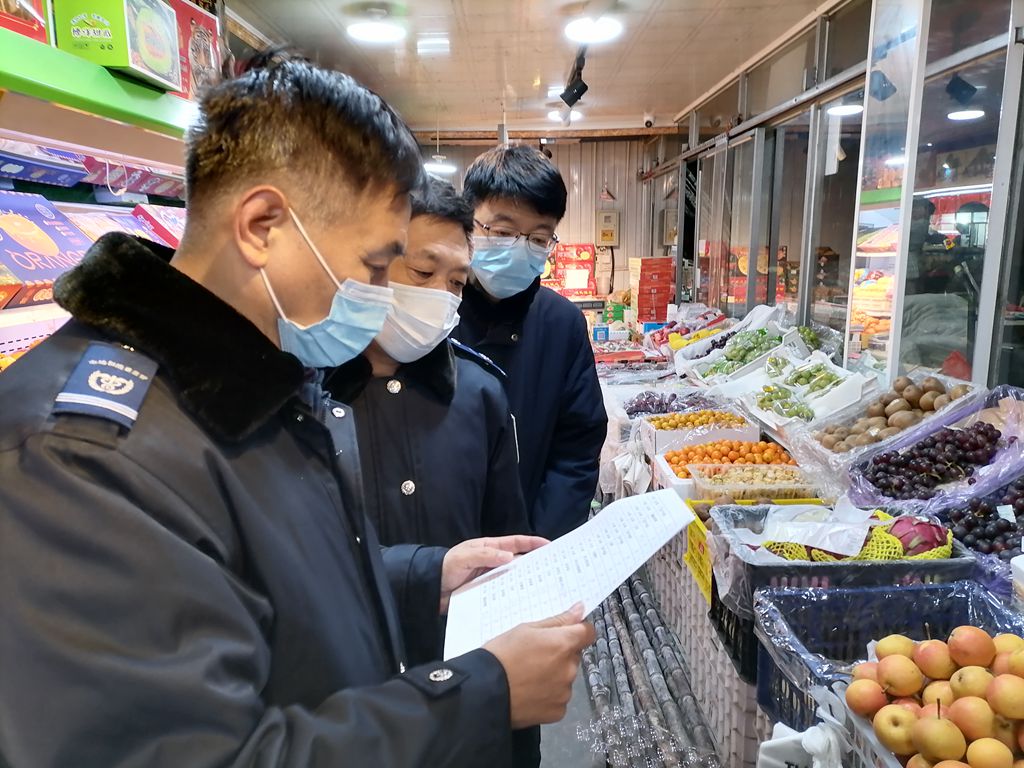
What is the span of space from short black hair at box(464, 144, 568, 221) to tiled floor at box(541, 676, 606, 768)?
2039mm

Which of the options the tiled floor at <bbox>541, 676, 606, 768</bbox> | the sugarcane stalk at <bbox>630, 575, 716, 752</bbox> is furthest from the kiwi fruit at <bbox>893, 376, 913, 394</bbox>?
the tiled floor at <bbox>541, 676, 606, 768</bbox>

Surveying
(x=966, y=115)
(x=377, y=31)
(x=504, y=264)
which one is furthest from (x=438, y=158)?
(x=504, y=264)

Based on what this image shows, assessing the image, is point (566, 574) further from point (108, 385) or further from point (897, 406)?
point (897, 406)

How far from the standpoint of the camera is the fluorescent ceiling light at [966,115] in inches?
114

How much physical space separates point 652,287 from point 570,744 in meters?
6.43

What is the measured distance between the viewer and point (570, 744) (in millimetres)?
2570

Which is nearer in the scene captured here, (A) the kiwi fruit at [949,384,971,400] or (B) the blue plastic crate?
(B) the blue plastic crate

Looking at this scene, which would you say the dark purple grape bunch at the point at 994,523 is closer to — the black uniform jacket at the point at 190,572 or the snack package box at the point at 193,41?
the black uniform jacket at the point at 190,572

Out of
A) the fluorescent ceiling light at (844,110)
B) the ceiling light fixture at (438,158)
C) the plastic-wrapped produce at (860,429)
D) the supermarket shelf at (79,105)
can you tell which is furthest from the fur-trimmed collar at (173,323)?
the ceiling light fixture at (438,158)

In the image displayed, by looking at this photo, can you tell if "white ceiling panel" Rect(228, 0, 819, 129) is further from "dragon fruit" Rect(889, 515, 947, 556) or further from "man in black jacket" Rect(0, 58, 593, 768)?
"dragon fruit" Rect(889, 515, 947, 556)

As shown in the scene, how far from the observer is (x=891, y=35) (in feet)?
11.1

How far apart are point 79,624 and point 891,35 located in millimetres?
4198

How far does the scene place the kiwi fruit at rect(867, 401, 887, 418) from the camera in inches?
120

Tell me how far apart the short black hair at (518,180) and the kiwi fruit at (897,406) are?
1945 mm
